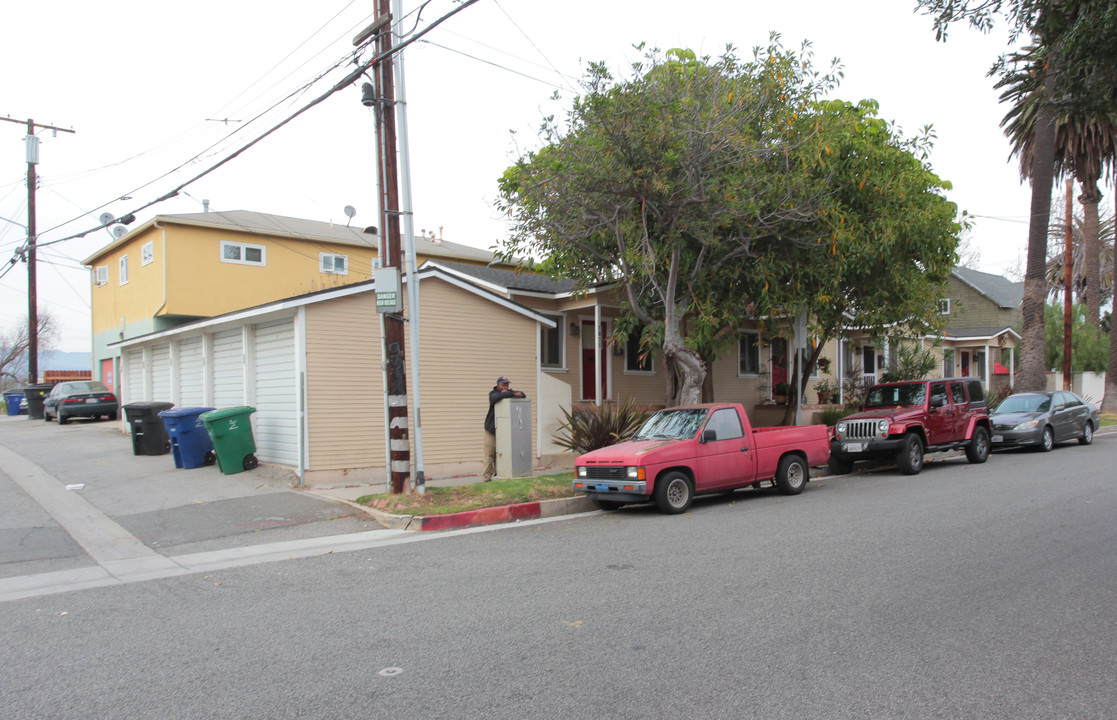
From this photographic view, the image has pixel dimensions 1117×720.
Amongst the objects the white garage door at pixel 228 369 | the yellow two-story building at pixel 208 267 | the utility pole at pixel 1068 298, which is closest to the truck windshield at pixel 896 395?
the white garage door at pixel 228 369

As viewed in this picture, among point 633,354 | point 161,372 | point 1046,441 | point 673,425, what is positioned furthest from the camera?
point 633,354

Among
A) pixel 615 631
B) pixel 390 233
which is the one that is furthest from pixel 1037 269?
pixel 615 631

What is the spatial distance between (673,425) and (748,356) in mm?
13912

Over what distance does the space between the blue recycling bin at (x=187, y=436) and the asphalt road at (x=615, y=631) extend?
7186 millimetres

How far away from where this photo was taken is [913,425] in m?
14.5

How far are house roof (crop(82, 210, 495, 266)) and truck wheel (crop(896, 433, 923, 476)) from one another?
53.2ft

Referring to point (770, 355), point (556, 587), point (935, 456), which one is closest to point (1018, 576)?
point (556, 587)

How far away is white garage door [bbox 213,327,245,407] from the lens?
15.4 m

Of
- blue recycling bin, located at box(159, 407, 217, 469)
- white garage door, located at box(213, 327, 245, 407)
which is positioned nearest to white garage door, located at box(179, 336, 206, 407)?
white garage door, located at box(213, 327, 245, 407)

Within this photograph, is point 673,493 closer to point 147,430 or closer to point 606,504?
point 606,504

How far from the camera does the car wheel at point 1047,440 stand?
17.8 metres

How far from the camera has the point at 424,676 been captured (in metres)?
4.55

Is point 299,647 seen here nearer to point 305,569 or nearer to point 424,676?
point 424,676

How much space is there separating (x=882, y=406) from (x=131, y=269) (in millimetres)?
24831
